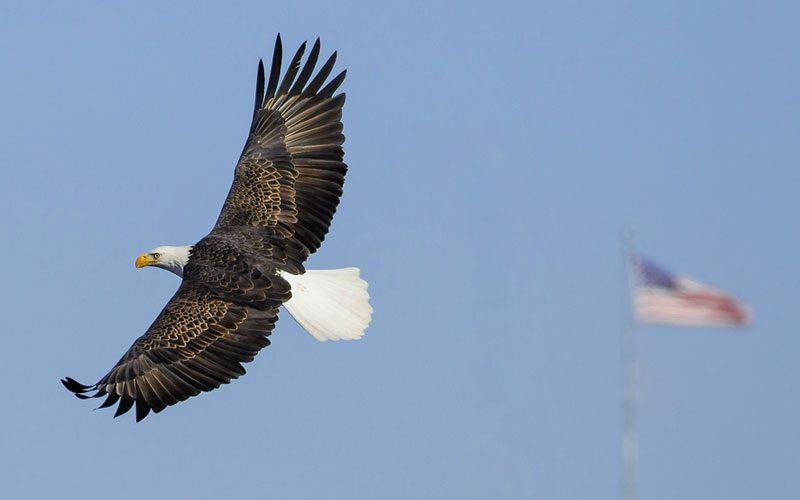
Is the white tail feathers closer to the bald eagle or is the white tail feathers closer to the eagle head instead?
the bald eagle

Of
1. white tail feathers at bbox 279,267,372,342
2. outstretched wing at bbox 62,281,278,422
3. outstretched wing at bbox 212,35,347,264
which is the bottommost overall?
outstretched wing at bbox 62,281,278,422

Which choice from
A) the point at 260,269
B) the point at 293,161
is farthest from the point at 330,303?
the point at 293,161

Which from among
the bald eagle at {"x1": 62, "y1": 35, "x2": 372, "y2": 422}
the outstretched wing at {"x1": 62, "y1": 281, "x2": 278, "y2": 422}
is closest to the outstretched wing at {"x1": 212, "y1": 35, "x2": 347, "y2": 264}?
the bald eagle at {"x1": 62, "y1": 35, "x2": 372, "y2": 422}

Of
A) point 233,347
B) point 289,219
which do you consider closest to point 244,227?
point 289,219

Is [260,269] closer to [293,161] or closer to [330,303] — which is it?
[330,303]

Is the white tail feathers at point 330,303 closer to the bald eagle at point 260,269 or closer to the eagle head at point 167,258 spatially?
the bald eagle at point 260,269

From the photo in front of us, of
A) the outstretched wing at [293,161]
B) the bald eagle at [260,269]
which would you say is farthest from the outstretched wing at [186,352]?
the outstretched wing at [293,161]

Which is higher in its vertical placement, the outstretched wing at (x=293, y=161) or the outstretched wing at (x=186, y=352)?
the outstretched wing at (x=293, y=161)

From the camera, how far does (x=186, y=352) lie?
15.2 meters

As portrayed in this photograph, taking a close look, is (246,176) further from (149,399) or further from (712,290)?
(712,290)

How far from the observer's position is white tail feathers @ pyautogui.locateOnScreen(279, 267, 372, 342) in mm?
15984

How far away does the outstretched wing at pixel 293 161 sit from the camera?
16562 millimetres

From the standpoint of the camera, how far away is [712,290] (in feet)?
72.5

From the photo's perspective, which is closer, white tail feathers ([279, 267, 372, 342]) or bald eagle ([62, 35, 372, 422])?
bald eagle ([62, 35, 372, 422])
